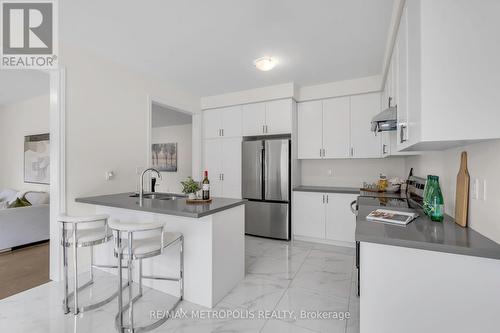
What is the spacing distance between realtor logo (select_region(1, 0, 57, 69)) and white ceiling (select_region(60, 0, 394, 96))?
14cm

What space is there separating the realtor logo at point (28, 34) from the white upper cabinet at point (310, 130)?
10.9 feet

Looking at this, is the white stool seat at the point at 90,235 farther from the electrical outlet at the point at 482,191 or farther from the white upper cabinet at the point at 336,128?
the white upper cabinet at the point at 336,128

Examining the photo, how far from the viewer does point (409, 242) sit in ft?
3.83

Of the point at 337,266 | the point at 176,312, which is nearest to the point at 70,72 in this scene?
the point at 176,312

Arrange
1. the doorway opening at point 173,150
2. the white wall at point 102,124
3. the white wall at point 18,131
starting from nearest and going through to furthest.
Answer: the white wall at point 102,124
the white wall at point 18,131
the doorway opening at point 173,150

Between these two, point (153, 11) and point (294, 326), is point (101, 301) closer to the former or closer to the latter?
point (294, 326)

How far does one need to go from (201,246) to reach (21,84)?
450 centimetres

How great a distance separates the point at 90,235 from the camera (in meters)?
2.01

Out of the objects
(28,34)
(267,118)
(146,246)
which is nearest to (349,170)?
(267,118)

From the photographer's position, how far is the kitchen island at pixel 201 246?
200 centimetres

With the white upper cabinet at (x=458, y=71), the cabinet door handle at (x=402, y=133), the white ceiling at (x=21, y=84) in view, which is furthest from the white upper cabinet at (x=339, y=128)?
the white ceiling at (x=21, y=84)

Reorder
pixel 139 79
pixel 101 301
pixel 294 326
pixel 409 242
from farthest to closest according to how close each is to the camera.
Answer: pixel 139 79, pixel 101 301, pixel 294 326, pixel 409 242

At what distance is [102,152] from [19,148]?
3.90m

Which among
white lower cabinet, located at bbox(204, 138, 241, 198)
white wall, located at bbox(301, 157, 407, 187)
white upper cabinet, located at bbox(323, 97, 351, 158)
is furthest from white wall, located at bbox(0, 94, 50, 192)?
white upper cabinet, located at bbox(323, 97, 351, 158)
